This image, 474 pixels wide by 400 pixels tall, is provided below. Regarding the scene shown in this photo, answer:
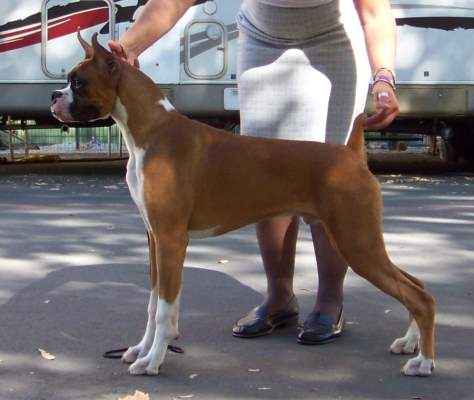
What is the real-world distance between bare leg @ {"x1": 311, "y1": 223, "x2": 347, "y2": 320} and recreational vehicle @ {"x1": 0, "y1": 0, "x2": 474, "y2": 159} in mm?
6886

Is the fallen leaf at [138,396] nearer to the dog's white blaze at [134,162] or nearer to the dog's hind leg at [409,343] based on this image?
the dog's white blaze at [134,162]

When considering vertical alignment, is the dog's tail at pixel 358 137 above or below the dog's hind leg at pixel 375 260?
above

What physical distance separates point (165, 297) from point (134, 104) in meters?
0.81

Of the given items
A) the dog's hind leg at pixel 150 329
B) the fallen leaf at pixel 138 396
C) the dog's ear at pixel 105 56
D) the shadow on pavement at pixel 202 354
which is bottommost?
the shadow on pavement at pixel 202 354

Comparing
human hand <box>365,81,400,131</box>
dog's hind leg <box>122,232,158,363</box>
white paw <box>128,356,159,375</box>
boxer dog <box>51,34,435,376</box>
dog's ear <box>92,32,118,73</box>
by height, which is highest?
dog's ear <box>92,32,118,73</box>

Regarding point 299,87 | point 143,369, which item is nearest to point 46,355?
point 143,369

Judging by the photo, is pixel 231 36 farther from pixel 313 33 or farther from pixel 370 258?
pixel 370 258

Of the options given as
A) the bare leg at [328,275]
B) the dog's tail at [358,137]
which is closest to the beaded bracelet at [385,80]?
the dog's tail at [358,137]

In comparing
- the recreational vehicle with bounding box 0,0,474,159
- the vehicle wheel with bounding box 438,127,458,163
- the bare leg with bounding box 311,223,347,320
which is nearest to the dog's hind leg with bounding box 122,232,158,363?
the bare leg with bounding box 311,223,347,320

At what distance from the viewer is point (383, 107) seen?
3502mm

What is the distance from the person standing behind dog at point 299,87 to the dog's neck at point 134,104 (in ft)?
1.62

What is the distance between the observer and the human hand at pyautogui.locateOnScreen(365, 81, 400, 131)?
3502 mm

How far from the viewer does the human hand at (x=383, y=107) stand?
11.5 feet

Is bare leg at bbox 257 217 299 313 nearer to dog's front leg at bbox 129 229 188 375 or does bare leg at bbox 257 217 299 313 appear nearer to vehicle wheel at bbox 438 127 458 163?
dog's front leg at bbox 129 229 188 375
